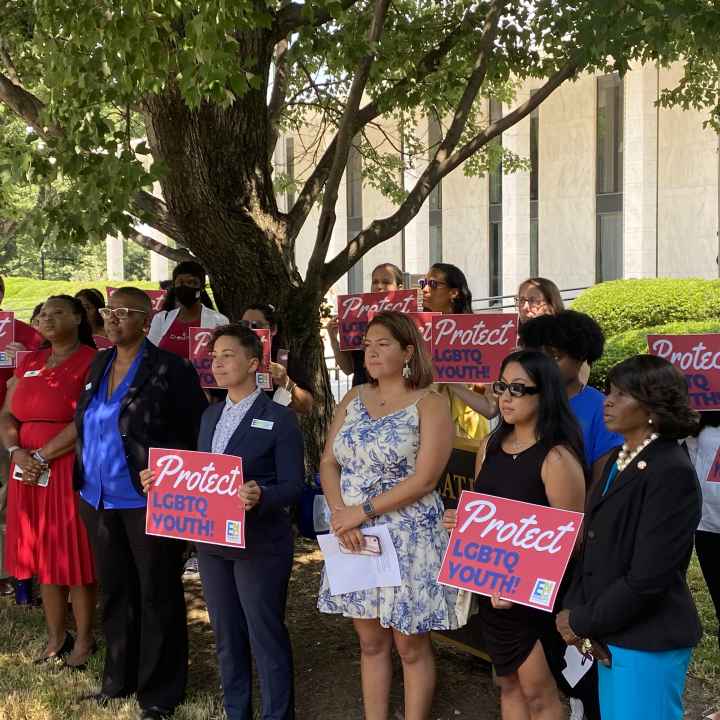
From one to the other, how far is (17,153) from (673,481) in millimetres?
5806

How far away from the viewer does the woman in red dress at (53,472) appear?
654 cm

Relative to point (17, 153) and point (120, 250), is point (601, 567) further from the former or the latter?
point (120, 250)

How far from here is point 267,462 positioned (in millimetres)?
5242

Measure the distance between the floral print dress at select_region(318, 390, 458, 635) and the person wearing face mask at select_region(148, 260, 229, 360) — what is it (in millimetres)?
2984

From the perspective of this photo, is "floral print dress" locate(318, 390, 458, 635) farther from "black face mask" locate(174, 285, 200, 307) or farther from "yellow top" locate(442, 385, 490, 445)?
"black face mask" locate(174, 285, 200, 307)

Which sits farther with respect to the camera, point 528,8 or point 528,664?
point 528,8

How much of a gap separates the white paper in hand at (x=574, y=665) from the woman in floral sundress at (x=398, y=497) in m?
0.66

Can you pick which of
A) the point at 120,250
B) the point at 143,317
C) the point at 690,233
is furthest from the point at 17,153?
the point at 120,250

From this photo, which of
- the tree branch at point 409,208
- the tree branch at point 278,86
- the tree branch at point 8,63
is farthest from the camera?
the tree branch at point 278,86

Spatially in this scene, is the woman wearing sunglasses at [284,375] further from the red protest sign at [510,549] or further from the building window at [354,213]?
the building window at [354,213]

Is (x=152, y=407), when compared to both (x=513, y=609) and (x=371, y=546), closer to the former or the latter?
(x=371, y=546)

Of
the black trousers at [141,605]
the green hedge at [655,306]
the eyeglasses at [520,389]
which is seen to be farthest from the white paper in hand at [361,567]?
the green hedge at [655,306]

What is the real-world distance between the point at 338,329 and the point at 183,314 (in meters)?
1.48

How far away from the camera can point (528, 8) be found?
33.5ft
